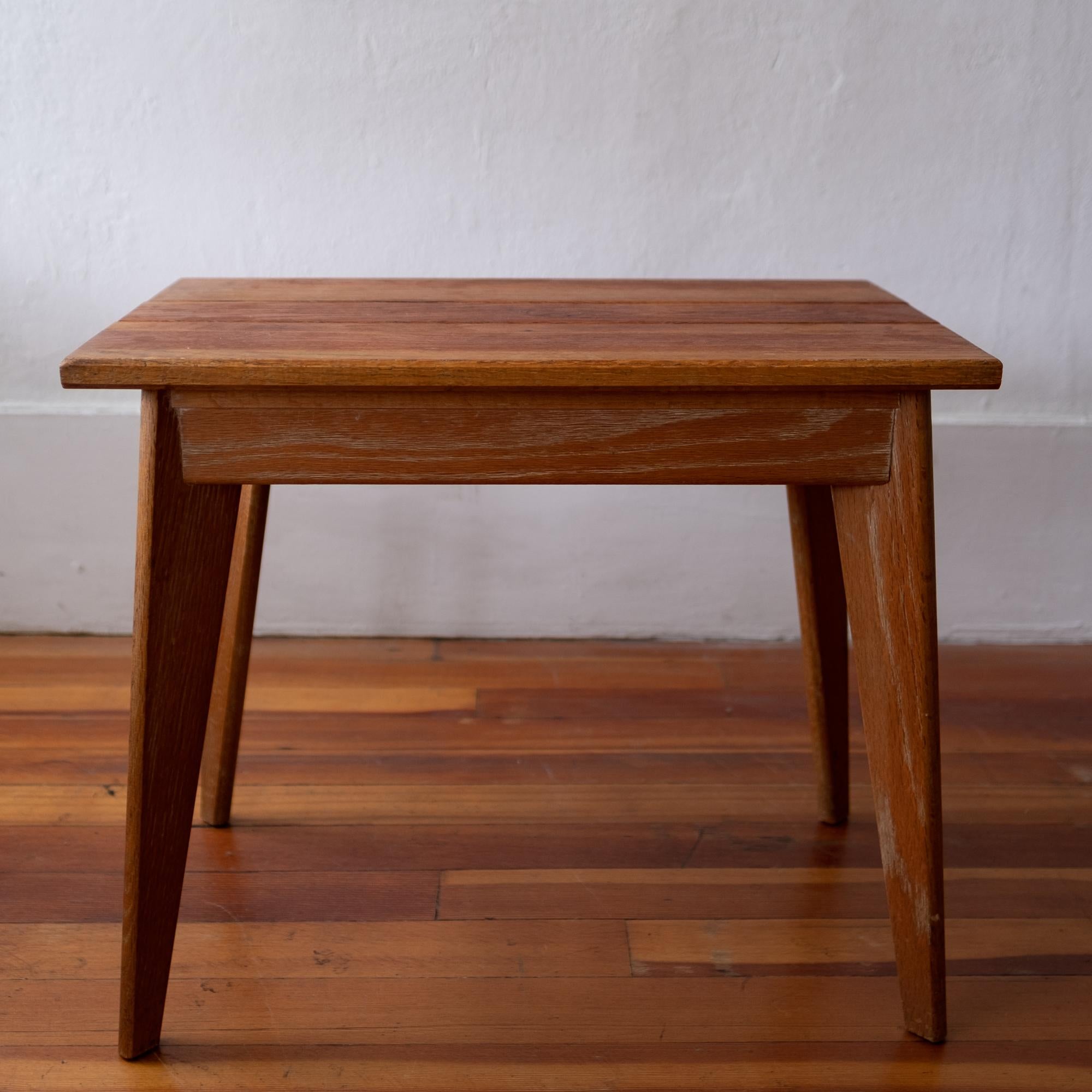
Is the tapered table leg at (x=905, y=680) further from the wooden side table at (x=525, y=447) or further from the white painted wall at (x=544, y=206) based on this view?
the white painted wall at (x=544, y=206)

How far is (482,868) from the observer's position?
1.14m

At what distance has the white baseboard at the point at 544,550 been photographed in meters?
1.65

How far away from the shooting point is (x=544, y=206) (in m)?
1.57

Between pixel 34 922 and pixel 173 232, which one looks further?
pixel 173 232

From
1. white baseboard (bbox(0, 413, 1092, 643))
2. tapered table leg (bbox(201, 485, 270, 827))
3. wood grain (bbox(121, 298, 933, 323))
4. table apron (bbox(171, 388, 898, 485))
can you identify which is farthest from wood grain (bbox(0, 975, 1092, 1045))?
white baseboard (bbox(0, 413, 1092, 643))

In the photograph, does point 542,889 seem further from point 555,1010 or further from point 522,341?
point 522,341

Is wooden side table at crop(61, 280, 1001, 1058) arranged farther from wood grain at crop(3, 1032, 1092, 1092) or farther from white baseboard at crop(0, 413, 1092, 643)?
white baseboard at crop(0, 413, 1092, 643)

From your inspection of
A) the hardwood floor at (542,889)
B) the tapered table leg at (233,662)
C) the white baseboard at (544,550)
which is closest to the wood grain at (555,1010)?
the hardwood floor at (542,889)

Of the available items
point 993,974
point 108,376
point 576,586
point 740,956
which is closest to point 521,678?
point 576,586

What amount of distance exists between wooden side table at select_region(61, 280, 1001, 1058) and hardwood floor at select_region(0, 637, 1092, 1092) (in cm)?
9

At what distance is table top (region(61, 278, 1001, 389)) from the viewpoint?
2.57 feet

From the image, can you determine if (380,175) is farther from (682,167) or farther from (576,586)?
(576,586)

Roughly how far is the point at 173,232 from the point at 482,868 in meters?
0.94

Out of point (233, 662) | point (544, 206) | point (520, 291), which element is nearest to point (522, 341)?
point (520, 291)
